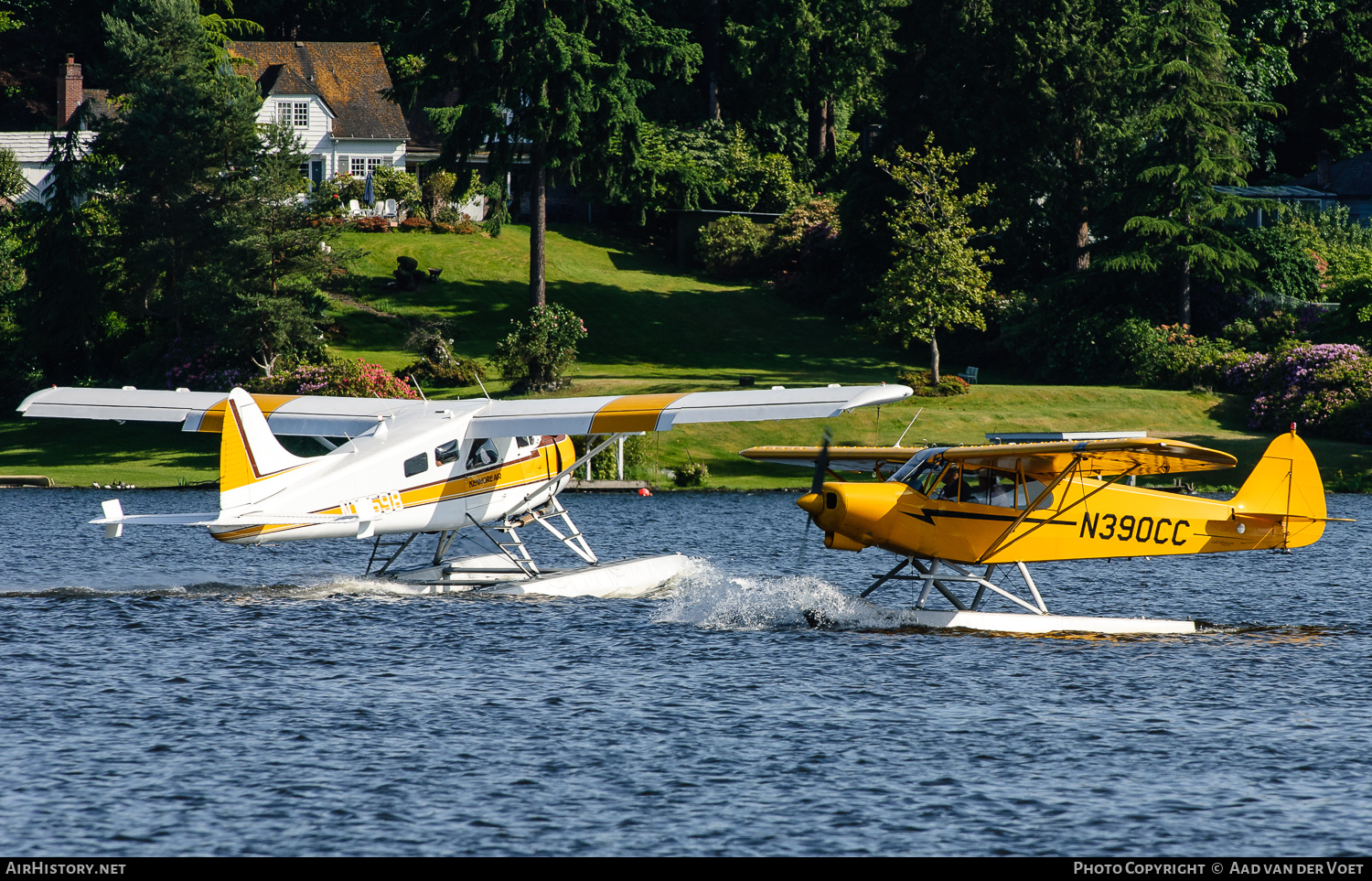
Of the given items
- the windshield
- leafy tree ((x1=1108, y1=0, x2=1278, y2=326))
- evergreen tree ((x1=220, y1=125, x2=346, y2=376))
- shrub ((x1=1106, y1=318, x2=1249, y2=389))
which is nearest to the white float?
the windshield

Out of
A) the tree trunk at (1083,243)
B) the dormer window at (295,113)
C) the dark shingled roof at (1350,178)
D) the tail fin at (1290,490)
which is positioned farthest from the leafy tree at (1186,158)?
the dormer window at (295,113)

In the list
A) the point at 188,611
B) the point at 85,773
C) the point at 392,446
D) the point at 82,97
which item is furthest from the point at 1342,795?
the point at 82,97

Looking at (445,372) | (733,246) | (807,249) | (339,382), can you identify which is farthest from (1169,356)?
(339,382)

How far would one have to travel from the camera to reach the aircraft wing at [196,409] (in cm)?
2311

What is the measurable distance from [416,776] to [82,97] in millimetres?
65200

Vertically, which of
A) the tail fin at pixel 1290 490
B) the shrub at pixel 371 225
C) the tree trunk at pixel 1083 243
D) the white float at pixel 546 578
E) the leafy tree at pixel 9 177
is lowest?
the white float at pixel 546 578

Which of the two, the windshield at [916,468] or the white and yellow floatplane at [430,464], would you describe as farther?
the white and yellow floatplane at [430,464]

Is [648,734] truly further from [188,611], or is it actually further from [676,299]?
[676,299]

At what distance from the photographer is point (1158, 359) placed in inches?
1988

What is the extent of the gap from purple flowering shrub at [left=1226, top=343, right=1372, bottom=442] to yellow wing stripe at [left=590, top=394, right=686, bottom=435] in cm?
3133

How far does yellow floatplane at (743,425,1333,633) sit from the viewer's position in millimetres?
17984

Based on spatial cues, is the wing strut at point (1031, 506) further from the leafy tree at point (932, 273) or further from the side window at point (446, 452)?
the leafy tree at point (932, 273)

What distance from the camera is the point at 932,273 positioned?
49.7 meters

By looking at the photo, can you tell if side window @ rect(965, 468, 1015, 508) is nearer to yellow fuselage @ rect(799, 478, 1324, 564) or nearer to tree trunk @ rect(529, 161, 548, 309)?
yellow fuselage @ rect(799, 478, 1324, 564)
